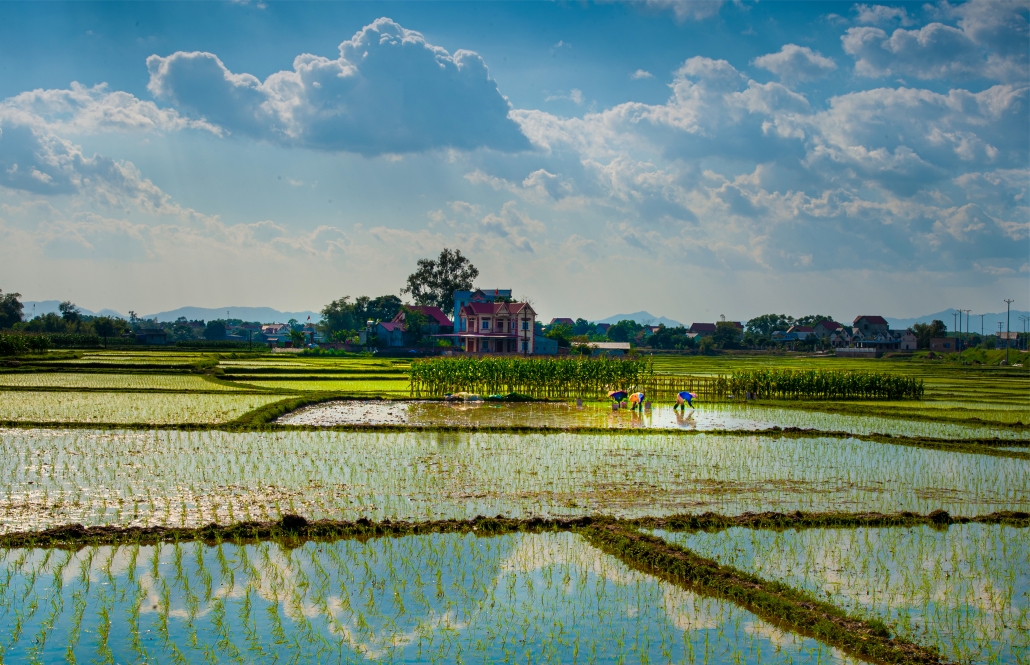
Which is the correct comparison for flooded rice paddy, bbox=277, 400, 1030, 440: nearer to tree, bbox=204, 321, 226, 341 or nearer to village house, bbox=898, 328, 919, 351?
village house, bbox=898, 328, 919, 351

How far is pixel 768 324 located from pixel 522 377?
370ft

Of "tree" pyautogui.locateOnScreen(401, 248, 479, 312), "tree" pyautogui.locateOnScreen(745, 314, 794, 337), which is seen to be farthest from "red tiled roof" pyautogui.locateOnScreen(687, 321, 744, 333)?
"tree" pyautogui.locateOnScreen(401, 248, 479, 312)

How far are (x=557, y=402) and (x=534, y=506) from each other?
1784cm

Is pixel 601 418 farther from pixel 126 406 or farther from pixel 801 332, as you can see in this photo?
pixel 801 332

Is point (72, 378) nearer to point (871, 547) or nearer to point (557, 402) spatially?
point (557, 402)

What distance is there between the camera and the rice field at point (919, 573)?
24.4ft

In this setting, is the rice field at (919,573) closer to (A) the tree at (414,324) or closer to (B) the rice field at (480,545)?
(B) the rice field at (480,545)

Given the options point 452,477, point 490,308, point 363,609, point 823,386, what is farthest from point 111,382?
point 490,308

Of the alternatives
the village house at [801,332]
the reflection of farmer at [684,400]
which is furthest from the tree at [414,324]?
the village house at [801,332]

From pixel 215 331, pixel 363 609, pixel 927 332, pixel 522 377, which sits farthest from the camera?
pixel 215 331

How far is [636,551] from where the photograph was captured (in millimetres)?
9586

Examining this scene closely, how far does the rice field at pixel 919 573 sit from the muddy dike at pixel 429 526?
24 centimetres

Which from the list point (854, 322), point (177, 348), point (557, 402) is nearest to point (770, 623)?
point (557, 402)

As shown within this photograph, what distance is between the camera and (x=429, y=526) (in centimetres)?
1049
